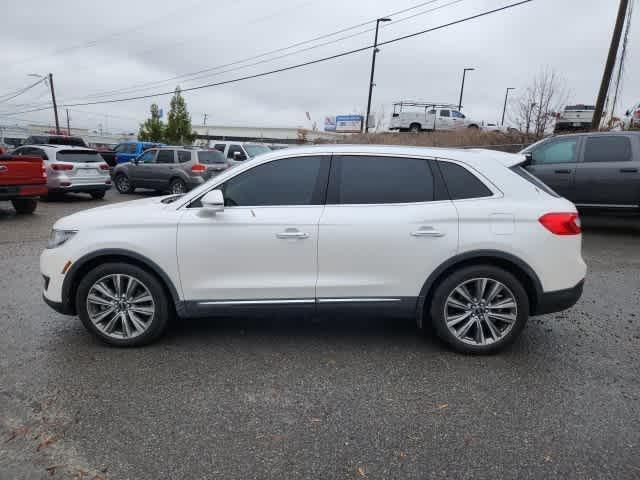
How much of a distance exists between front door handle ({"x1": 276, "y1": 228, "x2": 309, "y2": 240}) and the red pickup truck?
354 inches

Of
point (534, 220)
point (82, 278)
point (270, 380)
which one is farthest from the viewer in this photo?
point (82, 278)

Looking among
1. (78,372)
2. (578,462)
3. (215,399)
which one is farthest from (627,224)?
(78,372)

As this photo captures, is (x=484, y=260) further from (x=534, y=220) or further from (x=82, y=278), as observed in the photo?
(x=82, y=278)

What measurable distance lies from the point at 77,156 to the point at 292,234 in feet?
38.9

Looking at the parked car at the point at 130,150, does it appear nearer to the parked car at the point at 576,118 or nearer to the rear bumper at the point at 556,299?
the parked car at the point at 576,118

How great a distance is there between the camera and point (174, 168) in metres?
14.3

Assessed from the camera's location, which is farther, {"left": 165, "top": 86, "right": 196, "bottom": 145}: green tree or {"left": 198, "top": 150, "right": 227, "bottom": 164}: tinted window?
{"left": 165, "top": 86, "right": 196, "bottom": 145}: green tree

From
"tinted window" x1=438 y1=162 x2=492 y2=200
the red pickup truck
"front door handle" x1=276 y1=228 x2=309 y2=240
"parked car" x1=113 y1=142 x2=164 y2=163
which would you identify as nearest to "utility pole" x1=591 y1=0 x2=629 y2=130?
"tinted window" x1=438 y1=162 x2=492 y2=200

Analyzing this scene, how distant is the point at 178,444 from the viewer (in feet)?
8.55

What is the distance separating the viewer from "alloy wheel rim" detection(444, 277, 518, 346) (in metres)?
3.68

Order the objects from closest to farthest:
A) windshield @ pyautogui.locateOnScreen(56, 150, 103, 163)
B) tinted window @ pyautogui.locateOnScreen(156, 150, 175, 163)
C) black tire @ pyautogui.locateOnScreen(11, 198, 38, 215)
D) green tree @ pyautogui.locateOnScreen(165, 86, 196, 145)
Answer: black tire @ pyautogui.locateOnScreen(11, 198, 38, 215) → windshield @ pyautogui.locateOnScreen(56, 150, 103, 163) → tinted window @ pyautogui.locateOnScreen(156, 150, 175, 163) → green tree @ pyautogui.locateOnScreen(165, 86, 196, 145)

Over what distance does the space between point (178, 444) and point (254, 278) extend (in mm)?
1417

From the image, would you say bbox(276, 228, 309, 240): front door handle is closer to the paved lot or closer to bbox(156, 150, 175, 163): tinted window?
the paved lot

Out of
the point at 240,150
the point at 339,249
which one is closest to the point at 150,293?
the point at 339,249
